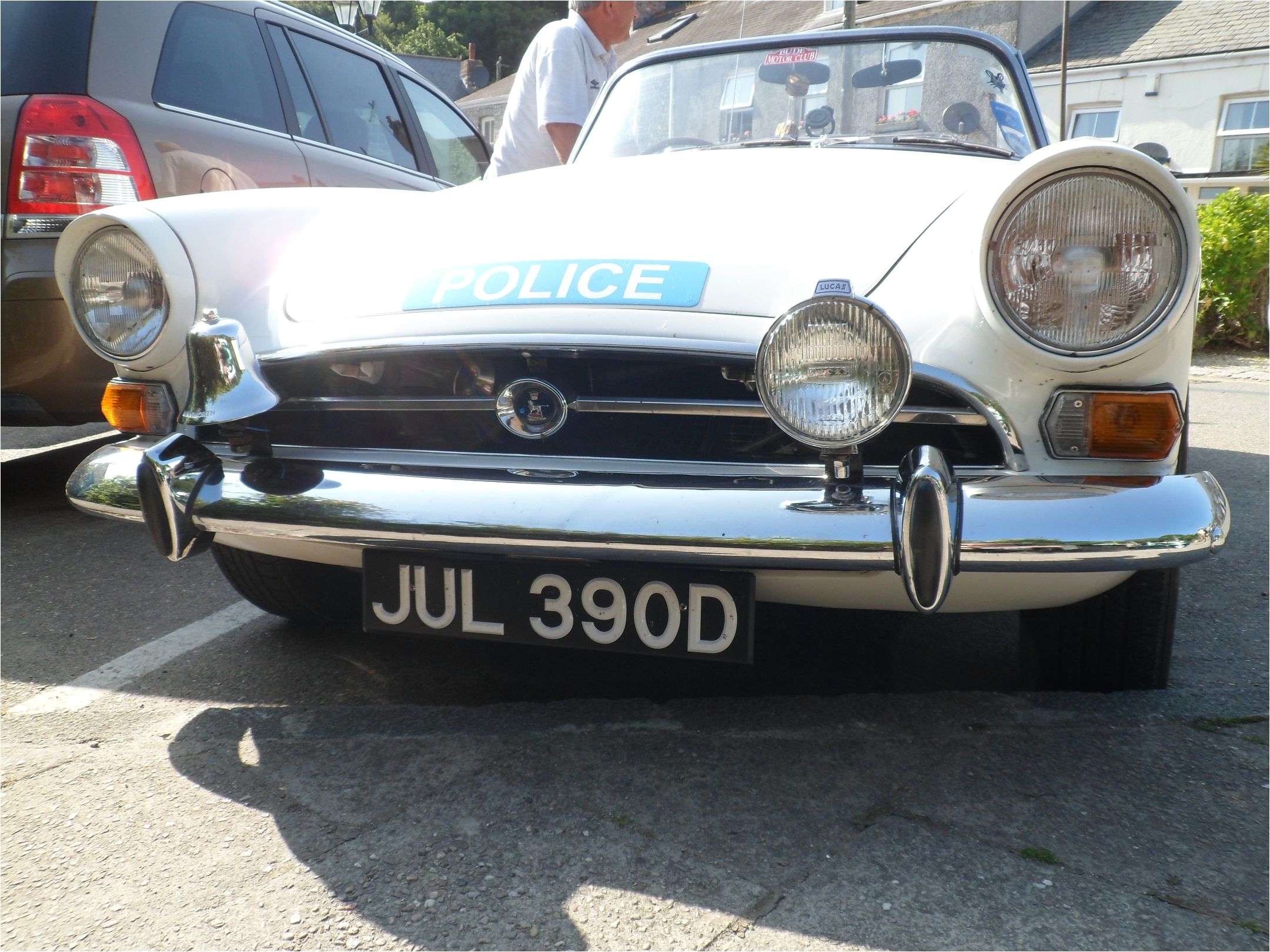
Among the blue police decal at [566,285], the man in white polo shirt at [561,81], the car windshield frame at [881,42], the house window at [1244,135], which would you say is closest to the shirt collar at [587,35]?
the man in white polo shirt at [561,81]

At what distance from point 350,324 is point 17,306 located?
157 centimetres

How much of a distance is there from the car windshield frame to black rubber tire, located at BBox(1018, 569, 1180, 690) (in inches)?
50.5

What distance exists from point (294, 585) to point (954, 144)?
1.89 meters

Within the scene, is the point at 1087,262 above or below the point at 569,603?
above

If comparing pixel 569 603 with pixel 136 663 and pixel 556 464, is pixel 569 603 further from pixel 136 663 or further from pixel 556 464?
pixel 136 663

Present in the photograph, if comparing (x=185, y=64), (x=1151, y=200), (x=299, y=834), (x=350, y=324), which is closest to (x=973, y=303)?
(x=1151, y=200)

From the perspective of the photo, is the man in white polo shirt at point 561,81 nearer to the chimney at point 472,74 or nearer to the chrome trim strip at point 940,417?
the chrome trim strip at point 940,417

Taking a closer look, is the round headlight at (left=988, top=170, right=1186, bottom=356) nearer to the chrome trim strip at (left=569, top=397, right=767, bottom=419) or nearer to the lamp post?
the chrome trim strip at (left=569, top=397, right=767, bottom=419)

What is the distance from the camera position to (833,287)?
5.15 feet

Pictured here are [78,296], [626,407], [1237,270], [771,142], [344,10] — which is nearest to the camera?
[626,407]

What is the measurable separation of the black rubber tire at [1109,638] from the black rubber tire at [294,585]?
4.69 ft

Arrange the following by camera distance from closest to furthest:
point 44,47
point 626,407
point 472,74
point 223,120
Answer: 1. point 626,407
2. point 44,47
3. point 223,120
4. point 472,74

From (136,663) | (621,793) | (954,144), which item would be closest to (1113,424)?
(621,793)

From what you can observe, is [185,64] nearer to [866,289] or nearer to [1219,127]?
[866,289]
